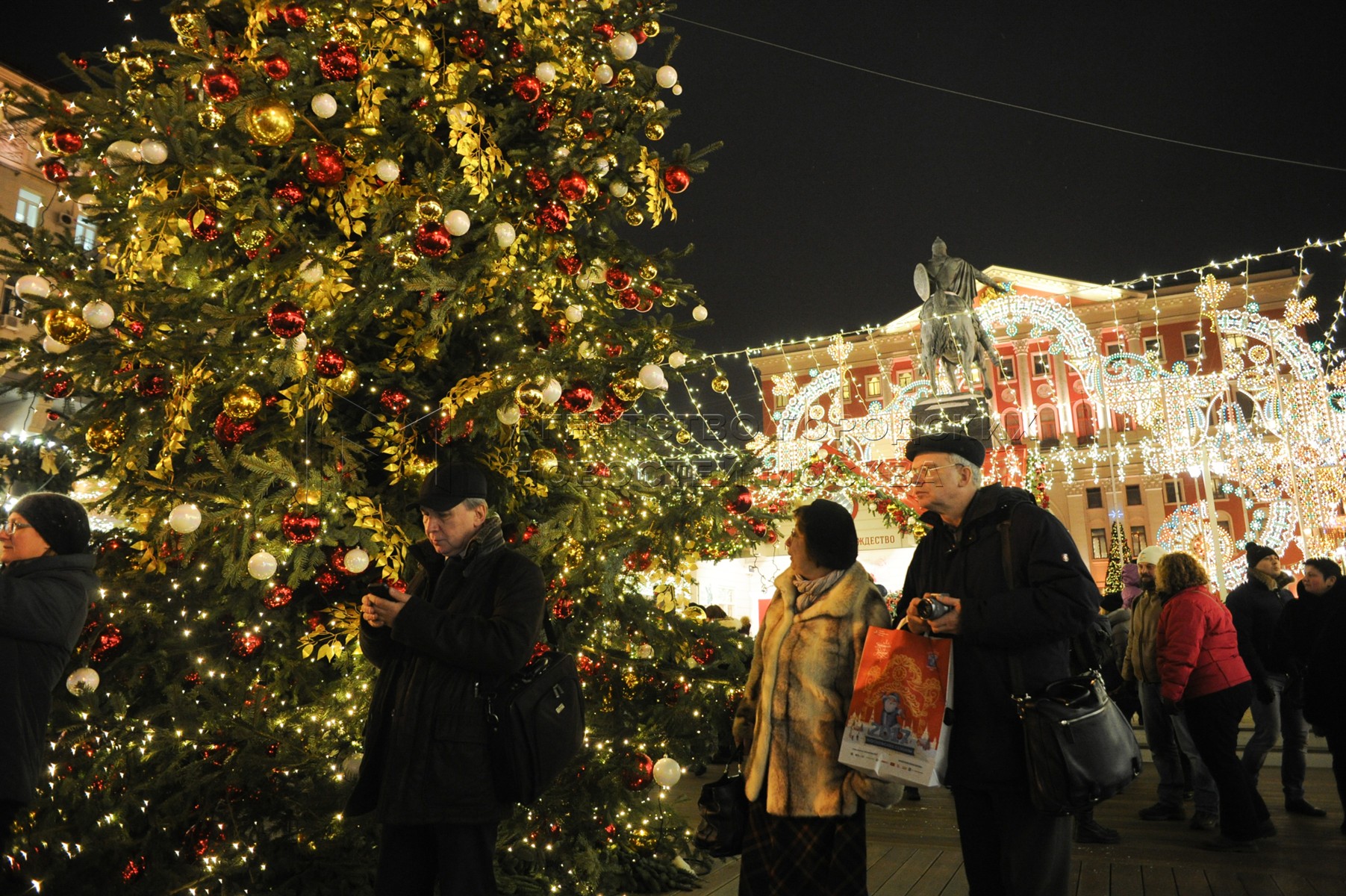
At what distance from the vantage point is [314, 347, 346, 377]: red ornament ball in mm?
3809

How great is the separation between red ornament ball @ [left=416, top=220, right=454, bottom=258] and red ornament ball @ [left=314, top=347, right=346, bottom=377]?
0.58 metres

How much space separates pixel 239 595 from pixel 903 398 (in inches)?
665

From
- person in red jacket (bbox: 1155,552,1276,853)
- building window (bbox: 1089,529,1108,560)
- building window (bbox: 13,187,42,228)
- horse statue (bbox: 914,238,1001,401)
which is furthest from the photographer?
building window (bbox: 1089,529,1108,560)

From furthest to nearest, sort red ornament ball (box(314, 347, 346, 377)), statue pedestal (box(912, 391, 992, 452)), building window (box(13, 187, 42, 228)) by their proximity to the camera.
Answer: building window (box(13, 187, 42, 228))
statue pedestal (box(912, 391, 992, 452))
red ornament ball (box(314, 347, 346, 377))

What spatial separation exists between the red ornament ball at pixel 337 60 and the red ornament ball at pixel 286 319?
1120 mm

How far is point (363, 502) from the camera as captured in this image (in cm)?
392

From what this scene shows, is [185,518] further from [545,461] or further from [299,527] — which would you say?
[545,461]

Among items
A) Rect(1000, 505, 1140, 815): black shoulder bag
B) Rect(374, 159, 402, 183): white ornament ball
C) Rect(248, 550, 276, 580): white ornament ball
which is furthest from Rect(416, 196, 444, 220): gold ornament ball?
Rect(1000, 505, 1140, 815): black shoulder bag

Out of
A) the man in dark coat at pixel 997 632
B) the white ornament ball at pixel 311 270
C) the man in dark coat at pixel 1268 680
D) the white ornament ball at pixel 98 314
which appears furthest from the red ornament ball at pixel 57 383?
the man in dark coat at pixel 1268 680

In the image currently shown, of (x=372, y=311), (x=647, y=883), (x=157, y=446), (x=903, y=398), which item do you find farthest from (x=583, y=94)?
(x=903, y=398)

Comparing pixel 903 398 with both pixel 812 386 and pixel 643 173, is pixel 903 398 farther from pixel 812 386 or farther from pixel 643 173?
pixel 643 173

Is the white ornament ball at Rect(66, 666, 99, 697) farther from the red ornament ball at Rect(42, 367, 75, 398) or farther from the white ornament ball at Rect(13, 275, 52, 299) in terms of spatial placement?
the white ornament ball at Rect(13, 275, 52, 299)

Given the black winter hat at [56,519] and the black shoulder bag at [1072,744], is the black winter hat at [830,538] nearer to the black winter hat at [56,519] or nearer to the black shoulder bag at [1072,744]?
the black shoulder bag at [1072,744]

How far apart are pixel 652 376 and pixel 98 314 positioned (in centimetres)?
228
